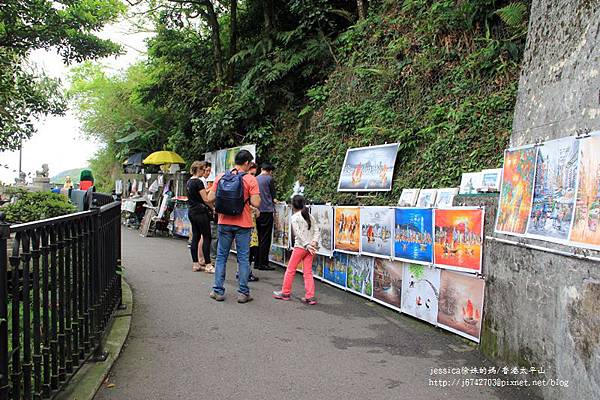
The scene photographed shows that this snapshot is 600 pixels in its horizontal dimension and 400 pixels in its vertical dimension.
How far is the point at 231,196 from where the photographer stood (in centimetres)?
623

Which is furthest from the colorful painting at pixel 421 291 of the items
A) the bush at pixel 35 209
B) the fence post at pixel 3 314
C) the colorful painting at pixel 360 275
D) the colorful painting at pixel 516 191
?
the bush at pixel 35 209

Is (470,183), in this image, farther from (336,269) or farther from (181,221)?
(181,221)

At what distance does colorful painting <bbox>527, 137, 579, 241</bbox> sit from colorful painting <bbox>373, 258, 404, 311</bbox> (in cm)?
238

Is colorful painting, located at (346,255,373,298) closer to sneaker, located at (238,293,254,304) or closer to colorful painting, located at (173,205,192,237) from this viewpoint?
sneaker, located at (238,293,254,304)

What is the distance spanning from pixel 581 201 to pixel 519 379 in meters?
1.61

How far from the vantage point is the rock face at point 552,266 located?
129 inches

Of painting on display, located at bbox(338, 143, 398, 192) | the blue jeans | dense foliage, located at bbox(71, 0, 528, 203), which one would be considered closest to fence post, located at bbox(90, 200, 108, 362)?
the blue jeans

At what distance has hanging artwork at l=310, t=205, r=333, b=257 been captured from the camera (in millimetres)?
7387

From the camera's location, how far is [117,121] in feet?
79.2

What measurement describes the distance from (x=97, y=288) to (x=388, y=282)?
3585 millimetres

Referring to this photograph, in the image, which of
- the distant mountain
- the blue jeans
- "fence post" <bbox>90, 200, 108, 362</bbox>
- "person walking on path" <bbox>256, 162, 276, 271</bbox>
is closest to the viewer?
"fence post" <bbox>90, 200, 108, 362</bbox>

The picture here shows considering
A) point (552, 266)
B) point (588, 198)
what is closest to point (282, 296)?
point (552, 266)

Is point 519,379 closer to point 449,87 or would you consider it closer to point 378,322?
point 378,322

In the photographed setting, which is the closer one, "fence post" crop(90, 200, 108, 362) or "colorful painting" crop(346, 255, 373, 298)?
"fence post" crop(90, 200, 108, 362)
